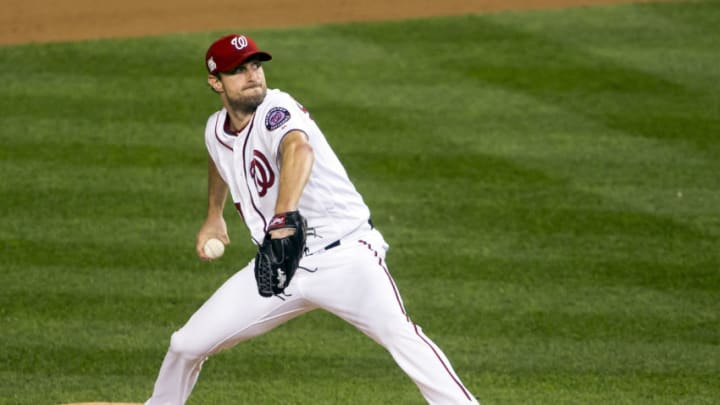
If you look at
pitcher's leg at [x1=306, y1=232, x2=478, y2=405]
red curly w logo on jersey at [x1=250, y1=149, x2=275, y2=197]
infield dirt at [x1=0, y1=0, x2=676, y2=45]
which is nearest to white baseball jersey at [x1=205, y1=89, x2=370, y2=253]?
red curly w logo on jersey at [x1=250, y1=149, x2=275, y2=197]

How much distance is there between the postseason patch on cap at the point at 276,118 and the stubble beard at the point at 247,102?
14 centimetres

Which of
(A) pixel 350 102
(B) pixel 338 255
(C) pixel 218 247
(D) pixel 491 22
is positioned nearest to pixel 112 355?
(C) pixel 218 247

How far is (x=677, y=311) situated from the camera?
25.0 ft

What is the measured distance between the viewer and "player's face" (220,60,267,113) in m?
5.34

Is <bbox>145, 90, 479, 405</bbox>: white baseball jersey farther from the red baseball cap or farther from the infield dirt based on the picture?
the infield dirt

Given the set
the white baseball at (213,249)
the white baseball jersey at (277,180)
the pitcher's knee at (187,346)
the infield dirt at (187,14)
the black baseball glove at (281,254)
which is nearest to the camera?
the black baseball glove at (281,254)

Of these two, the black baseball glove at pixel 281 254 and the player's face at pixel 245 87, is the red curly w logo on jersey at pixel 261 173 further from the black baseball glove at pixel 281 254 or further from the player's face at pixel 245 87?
the black baseball glove at pixel 281 254

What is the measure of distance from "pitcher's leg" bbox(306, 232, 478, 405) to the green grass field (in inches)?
53.0

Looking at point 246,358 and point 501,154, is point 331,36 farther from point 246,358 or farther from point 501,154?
point 246,358

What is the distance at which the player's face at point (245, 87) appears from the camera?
5340 mm

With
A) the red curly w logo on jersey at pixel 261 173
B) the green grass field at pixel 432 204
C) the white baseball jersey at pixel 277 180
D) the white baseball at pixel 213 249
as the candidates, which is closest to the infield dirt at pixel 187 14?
the green grass field at pixel 432 204

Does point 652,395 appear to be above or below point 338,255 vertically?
below

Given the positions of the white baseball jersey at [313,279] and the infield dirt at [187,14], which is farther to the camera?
the infield dirt at [187,14]

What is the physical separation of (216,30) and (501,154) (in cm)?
381
